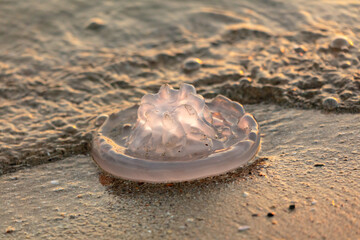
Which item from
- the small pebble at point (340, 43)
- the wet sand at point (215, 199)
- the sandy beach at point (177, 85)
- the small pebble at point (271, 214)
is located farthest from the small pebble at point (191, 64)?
the small pebble at point (271, 214)

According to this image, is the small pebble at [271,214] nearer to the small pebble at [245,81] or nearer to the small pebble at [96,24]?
the small pebble at [245,81]

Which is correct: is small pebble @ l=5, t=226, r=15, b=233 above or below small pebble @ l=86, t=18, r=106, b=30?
below

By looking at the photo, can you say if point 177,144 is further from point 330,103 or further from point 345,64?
point 345,64

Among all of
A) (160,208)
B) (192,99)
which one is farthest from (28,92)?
(160,208)

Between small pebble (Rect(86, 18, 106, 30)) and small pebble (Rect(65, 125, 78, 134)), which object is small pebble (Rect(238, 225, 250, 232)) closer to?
small pebble (Rect(65, 125, 78, 134))

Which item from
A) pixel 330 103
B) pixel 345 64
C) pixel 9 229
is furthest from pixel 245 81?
pixel 9 229

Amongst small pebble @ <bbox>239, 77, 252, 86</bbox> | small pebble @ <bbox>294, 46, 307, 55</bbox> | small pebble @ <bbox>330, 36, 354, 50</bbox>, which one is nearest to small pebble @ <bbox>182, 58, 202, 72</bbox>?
small pebble @ <bbox>239, 77, 252, 86</bbox>
